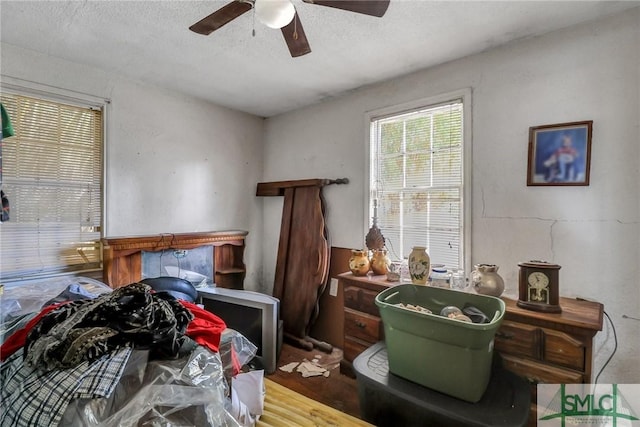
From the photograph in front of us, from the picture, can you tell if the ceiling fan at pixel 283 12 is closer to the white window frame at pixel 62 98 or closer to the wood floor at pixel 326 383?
the white window frame at pixel 62 98

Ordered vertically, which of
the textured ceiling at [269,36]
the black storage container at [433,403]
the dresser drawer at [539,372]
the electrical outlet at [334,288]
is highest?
the textured ceiling at [269,36]

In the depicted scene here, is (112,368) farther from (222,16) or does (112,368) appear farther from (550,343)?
(550,343)

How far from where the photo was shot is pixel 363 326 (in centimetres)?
221

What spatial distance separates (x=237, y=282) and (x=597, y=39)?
3.48 meters

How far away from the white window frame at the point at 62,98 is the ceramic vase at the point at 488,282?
2795 millimetres

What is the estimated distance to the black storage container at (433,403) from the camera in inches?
52.5

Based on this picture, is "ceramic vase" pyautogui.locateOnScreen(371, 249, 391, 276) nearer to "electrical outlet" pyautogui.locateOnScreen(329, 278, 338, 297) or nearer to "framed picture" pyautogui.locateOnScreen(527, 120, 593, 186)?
"electrical outlet" pyautogui.locateOnScreen(329, 278, 338, 297)

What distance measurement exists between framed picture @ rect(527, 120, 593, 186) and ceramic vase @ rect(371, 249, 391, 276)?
1108 millimetres

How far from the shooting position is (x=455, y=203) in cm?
221

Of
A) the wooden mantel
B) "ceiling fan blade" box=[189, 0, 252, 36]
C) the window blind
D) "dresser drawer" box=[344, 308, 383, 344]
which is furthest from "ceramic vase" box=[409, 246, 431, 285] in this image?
the wooden mantel

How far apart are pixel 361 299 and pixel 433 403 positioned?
896 mm

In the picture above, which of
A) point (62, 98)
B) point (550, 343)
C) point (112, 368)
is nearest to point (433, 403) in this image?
point (550, 343)

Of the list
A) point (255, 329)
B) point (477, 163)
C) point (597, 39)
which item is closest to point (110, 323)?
point (255, 329)


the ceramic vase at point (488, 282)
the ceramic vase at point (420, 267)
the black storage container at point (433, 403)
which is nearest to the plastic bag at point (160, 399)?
the black storage container at point (433, 403)
